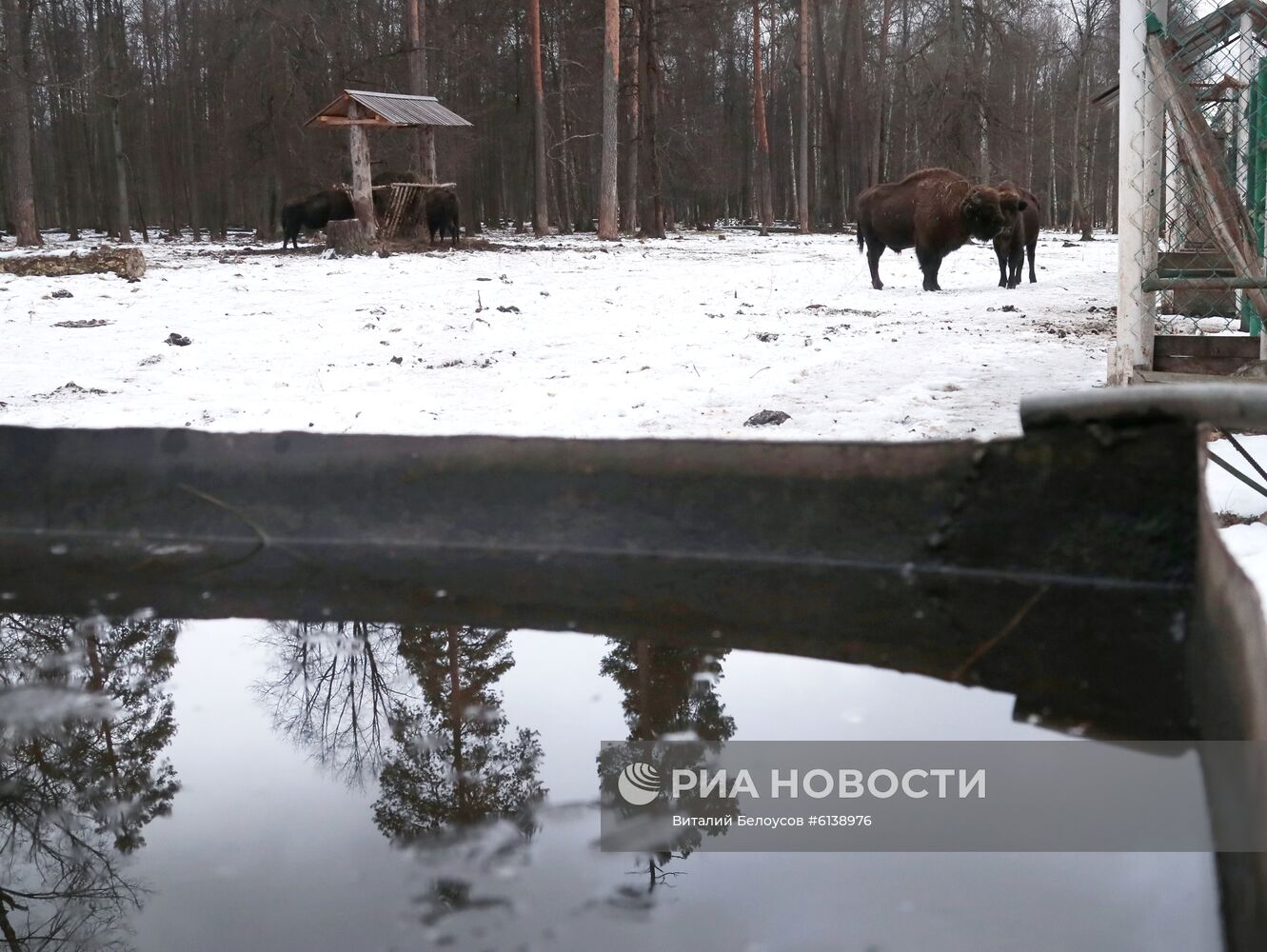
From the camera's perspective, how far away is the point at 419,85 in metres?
22.6

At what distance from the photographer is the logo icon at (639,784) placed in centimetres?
221

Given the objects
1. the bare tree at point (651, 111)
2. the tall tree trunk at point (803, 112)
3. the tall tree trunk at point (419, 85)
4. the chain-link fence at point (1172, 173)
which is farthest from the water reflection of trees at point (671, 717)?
the tall tree trunk at point (803, 112)

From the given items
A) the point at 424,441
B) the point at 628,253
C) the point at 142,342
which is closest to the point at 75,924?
the point at 424,441

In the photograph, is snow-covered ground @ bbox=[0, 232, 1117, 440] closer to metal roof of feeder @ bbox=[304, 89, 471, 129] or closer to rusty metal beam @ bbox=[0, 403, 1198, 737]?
rusty metal beam @ bbox=[0, 403, 1198, 737]

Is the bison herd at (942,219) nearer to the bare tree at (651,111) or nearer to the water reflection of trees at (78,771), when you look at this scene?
the water reflection of trees at (78,771)

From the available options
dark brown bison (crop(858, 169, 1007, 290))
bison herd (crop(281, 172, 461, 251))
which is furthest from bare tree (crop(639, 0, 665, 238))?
dark brown bison (crop(858, 169, 1007, 290))

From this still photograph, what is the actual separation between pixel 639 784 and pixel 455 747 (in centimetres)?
41

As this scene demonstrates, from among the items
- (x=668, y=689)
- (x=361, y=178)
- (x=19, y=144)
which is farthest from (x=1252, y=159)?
(x=19, y=144)

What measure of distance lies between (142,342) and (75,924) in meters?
7.24

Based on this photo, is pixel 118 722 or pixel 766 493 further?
pixel 766 493

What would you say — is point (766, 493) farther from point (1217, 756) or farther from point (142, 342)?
point (142, 342)

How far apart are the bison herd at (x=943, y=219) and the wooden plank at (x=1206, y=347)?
7722 mm

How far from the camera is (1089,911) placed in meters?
1.80

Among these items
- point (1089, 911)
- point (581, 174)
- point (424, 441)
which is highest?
point (581, 174)
